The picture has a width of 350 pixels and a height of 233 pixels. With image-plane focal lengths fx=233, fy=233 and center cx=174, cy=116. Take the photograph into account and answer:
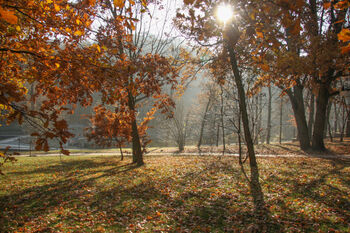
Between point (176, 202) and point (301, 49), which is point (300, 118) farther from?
point (176, 202)

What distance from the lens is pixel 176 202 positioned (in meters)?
5.37

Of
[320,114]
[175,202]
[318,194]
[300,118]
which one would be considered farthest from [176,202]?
[300,118]

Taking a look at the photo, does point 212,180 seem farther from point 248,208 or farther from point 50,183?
point 50,183

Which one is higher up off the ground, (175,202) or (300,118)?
(300,118)

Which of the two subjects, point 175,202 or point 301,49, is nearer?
point 175,202

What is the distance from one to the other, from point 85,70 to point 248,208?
415cm

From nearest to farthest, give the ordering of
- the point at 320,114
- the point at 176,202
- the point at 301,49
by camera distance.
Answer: the point at 176,202 → the point at 301,49 → the point at 320,114

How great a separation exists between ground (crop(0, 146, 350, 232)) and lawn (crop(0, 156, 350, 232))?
0.02 m

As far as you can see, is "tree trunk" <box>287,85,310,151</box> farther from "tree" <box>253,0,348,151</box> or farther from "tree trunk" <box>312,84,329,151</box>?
"tree trunk" <box>312,84,329,151</box>

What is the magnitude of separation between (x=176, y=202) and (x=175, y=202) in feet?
0.08

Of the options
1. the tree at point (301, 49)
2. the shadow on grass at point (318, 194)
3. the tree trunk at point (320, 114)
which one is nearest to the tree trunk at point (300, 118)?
the tree at point (301, 49)

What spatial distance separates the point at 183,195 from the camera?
5.81 metres

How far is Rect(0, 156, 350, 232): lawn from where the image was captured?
4.13 m

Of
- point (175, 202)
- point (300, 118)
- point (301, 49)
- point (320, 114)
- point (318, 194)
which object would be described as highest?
point (301, 49)
